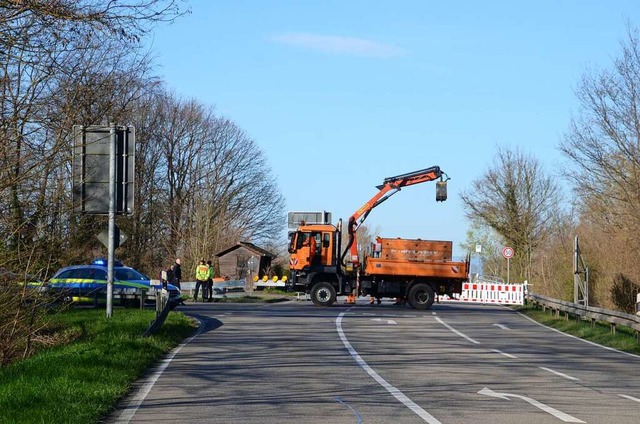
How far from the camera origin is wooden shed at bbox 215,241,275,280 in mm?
69938

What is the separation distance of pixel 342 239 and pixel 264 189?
3292 cm

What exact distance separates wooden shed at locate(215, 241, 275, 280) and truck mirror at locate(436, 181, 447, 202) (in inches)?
1227

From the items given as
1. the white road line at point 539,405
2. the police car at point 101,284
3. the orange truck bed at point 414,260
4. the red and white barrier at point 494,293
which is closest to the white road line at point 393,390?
the white road line at point 539,405

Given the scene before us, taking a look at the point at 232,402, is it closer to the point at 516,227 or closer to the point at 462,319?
the point at 462,319

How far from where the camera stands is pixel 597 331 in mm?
28797

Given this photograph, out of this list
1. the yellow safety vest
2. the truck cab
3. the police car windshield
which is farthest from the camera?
the yellow safety vest

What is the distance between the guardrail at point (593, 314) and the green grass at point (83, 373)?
11132mm

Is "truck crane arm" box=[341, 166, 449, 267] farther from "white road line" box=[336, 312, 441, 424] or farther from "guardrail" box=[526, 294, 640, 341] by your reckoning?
"white road line" box=[336, 312, 441, 424]

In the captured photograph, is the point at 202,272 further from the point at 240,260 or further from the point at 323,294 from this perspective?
the point at 240,260

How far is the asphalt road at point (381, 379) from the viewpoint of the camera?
37.3 ft

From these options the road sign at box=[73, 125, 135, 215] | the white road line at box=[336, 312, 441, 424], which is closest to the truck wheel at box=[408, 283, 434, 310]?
the road sign at box=[73, 125, 135, 215]

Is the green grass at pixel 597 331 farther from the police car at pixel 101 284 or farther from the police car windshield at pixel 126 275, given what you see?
the police car windshield at pixel 126 275

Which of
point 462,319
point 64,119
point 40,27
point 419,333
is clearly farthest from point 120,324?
point 462,319

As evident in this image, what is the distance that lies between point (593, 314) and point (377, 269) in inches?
441
